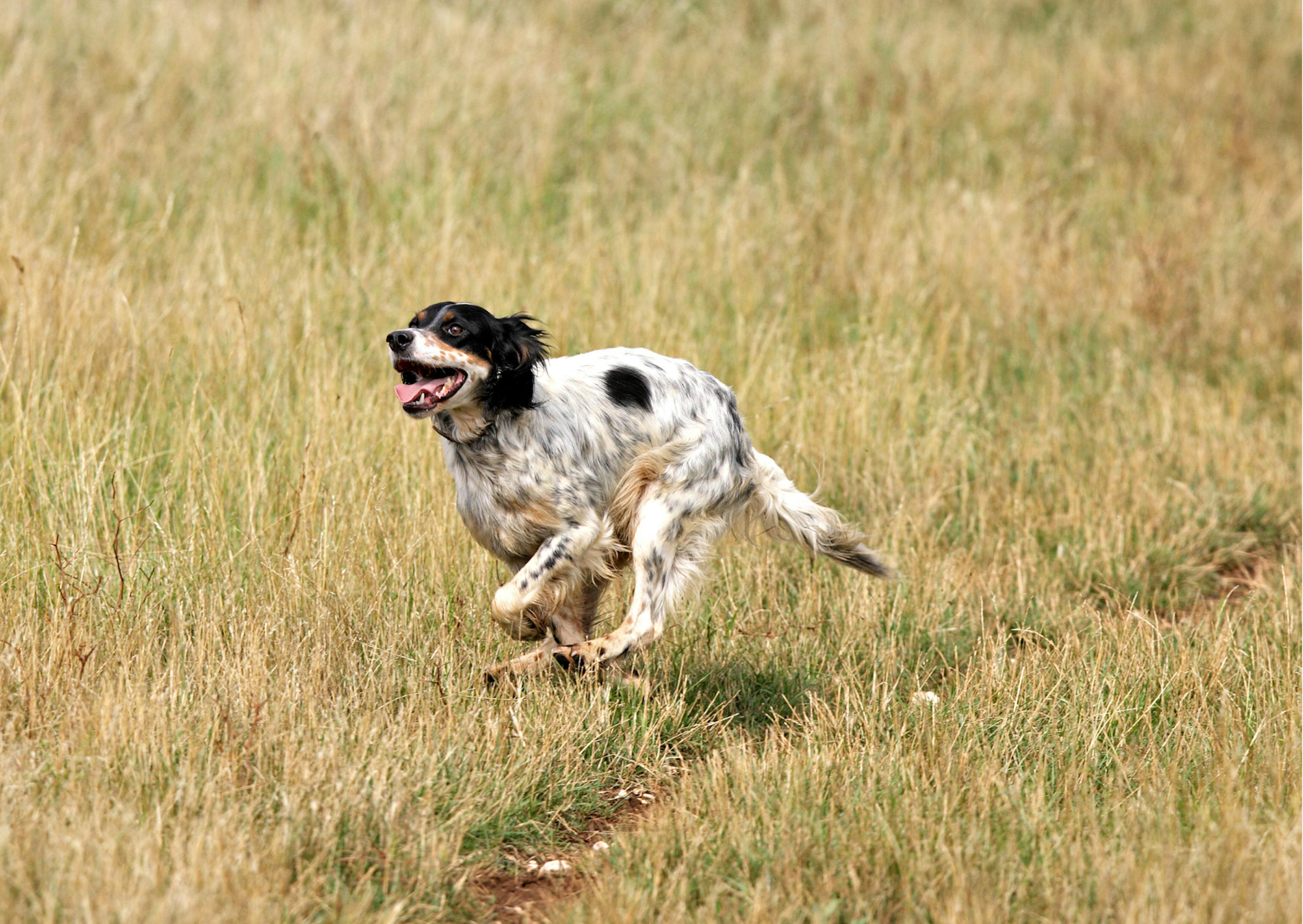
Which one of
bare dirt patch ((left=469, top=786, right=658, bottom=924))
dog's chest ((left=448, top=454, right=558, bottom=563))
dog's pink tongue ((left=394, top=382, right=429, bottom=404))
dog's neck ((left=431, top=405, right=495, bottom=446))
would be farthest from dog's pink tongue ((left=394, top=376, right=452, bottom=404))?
bare dirt patch ((left=469, top=786, right=658, bottom=924))

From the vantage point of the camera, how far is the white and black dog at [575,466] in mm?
3963

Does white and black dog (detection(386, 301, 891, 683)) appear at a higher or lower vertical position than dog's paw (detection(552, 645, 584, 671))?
higher

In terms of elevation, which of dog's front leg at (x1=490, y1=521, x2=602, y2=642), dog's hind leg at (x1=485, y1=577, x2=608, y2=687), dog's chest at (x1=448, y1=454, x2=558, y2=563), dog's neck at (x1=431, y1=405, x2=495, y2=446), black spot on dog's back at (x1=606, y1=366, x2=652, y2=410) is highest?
black spot on dog's back at (x1=606, y1=366, x2=652, y2=410)

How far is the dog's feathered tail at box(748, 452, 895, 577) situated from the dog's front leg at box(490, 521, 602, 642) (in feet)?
2.42

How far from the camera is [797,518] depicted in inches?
186

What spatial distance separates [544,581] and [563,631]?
15.7 inches

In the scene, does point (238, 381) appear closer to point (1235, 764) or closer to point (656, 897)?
point (656, 897)

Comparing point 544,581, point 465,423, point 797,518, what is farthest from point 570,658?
point 797,518

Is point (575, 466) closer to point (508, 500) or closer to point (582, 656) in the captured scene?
point (508, 500)

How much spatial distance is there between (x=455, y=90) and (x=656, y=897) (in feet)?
23.0

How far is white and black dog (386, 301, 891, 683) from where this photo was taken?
13.0 feet

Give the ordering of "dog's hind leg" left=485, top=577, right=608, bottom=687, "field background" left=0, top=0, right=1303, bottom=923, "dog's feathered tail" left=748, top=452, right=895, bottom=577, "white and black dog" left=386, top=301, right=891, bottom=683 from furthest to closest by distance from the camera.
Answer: "dog's feathered tail" left=748, top=452, right=895, bottom=577
"dog's hind leg" left=485, top=577, right=608, bottom=687
"white and black dog" left=386, top=301, right=891, bottom=683
"field background" left=0, top=0, right=1303, bottom=923

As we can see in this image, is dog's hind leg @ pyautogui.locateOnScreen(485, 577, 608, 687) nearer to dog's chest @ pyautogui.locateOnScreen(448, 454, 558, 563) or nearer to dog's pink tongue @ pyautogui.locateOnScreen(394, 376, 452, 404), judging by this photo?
dog's chest @ pyautogui.locateOnScreen(448, 454, 558, 563)

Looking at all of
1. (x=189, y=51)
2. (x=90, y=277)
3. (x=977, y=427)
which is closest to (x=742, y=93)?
(x=189, y=51)
